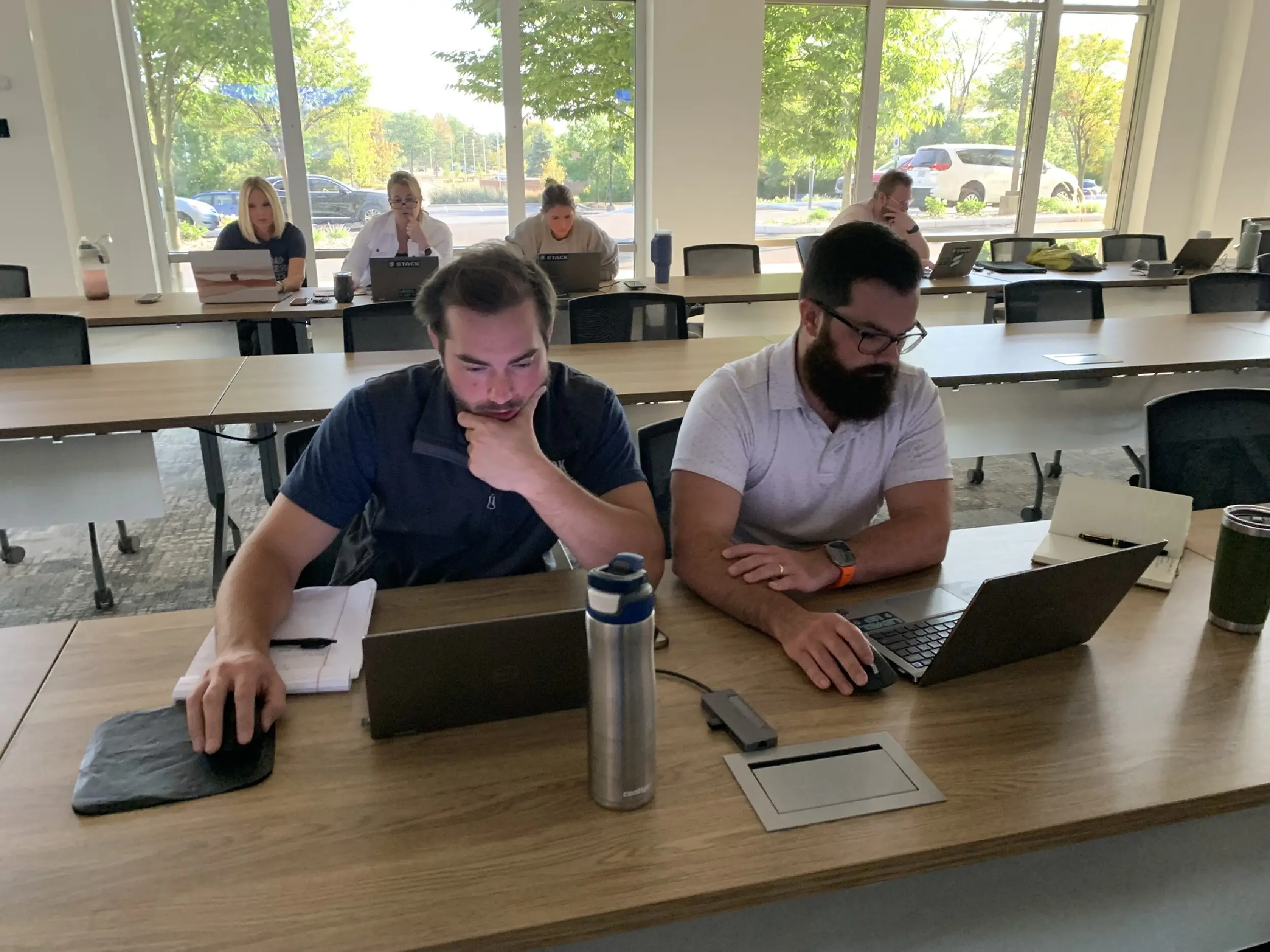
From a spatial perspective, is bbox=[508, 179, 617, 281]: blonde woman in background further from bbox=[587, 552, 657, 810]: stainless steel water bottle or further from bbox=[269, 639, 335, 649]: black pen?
bbox=[587, 552, 657, 810]: stainless steel water bottle

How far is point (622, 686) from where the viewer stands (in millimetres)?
885

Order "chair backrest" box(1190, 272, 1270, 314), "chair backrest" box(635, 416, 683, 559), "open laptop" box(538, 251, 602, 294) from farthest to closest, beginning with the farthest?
"open laptop" box(538, 251, 602, 294) → "chair backrest" box(1190, 272, 1270, 314) → "chair backrest" box(635, 416, 683, 559)

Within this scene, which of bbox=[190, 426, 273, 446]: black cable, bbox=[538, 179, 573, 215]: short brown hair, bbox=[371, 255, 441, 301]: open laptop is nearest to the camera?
bbox=[190, 426, 273, 446]: black cable

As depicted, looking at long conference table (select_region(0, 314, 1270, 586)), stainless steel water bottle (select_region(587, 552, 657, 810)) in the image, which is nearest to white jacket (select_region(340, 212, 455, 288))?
long conference table (select_region(0, 314, 1270, 586))

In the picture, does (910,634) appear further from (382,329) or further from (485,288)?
(382,329)

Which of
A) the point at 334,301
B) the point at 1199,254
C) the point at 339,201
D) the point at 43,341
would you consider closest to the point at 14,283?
the point at 334,301

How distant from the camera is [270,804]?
96 centimetres

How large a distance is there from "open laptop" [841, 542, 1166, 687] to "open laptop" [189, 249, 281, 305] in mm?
3738

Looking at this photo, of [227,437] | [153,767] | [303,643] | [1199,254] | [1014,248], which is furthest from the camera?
[1014,248]

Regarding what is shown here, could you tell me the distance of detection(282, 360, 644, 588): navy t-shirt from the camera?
150 cm

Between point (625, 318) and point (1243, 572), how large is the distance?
2490mm

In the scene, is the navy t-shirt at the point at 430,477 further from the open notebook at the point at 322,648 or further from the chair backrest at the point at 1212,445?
the chair backrest at the point at 1212,445

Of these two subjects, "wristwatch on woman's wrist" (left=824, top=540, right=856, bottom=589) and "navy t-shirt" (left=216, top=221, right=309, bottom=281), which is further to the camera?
"navy t-shirt" (left=216, top=221, right=309, bottom=281)

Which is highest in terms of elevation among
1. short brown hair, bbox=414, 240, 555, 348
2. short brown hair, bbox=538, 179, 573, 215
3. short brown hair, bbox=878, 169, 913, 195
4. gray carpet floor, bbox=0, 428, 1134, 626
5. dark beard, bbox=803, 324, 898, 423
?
short brown hair, bbox=878, 169, 913, 195
